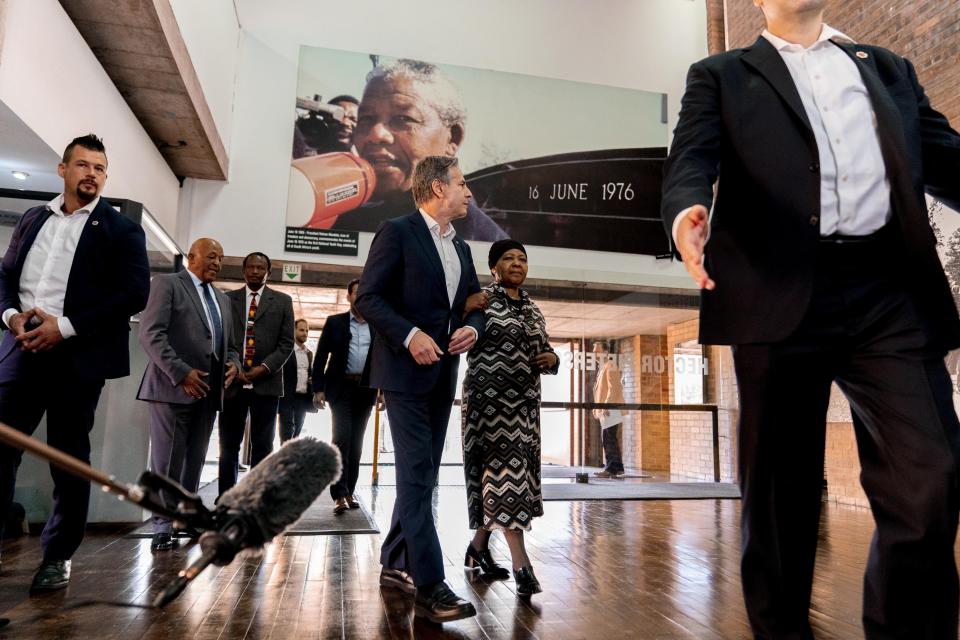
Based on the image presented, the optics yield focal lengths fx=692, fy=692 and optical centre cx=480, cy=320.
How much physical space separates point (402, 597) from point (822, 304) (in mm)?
1829

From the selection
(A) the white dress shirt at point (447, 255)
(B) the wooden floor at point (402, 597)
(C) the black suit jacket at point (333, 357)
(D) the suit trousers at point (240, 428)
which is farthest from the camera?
(C) the black suit jacket at point (333, 357)

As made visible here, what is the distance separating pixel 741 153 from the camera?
1.35 meters

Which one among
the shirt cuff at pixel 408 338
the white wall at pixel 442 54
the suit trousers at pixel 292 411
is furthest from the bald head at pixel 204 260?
the white wall at pixel 442 54

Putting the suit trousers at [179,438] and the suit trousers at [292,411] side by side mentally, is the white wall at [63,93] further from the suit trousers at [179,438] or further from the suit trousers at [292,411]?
the suit trousers at [292,411]

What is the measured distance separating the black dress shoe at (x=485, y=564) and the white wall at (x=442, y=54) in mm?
4791

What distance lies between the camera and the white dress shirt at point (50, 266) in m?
2.55

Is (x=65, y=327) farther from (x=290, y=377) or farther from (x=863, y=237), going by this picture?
(x=290, y=377)

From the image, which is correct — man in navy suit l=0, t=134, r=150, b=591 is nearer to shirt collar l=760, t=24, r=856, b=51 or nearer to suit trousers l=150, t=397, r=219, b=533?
suit trousers l=150, t=397, r=219, b=533

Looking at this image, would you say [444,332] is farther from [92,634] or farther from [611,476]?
[611,476]

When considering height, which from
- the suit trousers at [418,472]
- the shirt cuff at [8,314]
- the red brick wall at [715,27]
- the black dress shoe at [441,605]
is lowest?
the black dress shoe at [441,605]

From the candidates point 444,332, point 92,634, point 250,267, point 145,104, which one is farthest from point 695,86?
point 145,104

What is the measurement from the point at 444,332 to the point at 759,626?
56.9 inches

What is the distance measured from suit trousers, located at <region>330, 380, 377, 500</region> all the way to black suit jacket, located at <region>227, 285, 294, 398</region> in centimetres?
54

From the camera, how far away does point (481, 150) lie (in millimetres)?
8125
